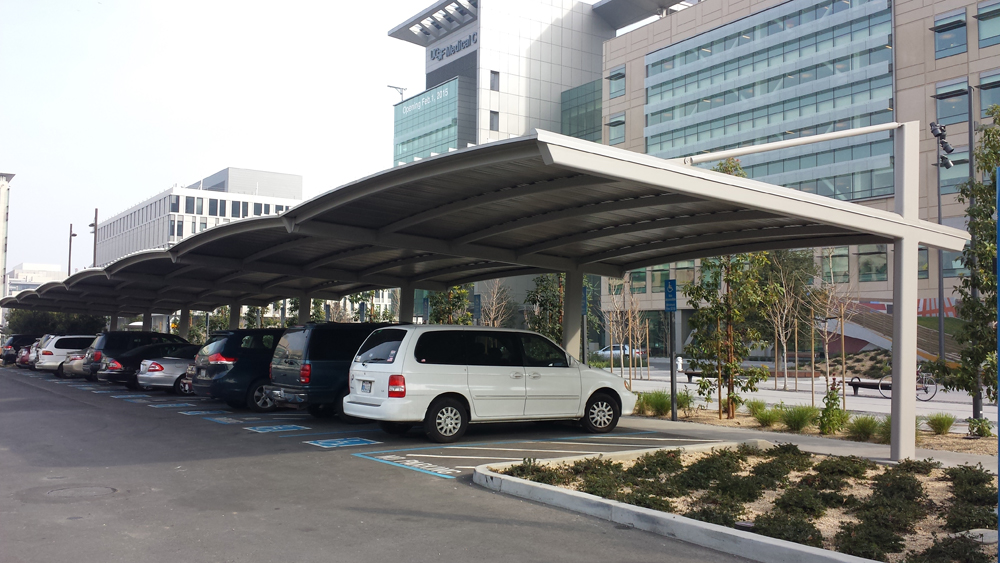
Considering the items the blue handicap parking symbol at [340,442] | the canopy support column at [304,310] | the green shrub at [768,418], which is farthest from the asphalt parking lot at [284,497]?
the canopy support column at [304,310]

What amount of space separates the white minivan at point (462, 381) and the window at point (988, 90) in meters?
44.0

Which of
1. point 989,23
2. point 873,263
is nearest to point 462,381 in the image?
point 873,263

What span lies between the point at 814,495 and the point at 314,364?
9781 millimetres

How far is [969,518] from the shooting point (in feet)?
23.0

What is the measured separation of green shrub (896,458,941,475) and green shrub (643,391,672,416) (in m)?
7.44

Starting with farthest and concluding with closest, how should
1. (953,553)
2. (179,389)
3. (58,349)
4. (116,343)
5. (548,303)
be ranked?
(58,349)
(116,343)
(548,303)
(179,389)
(953,553)

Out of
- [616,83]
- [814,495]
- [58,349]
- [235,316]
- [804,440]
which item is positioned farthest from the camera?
[616,83]

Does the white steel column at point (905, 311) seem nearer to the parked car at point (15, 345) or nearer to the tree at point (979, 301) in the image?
the tree at point (979, 301)

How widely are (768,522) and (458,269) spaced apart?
15.4 meters

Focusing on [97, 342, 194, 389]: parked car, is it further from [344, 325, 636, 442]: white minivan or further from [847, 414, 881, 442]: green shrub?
[847, 414, 881, 442]: green shrub

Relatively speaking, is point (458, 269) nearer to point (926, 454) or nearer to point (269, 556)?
point (926, 454)

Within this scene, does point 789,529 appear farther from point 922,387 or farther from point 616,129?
point 616,129

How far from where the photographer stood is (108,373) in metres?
24.7

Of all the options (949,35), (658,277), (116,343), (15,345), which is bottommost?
(15,345)
